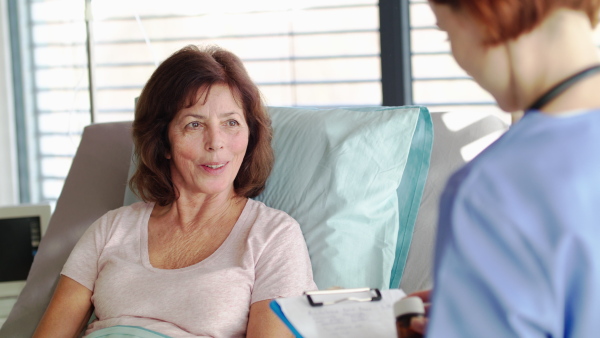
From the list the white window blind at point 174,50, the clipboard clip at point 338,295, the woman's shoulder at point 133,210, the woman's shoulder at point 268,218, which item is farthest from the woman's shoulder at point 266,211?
the white window blind at point 174,50

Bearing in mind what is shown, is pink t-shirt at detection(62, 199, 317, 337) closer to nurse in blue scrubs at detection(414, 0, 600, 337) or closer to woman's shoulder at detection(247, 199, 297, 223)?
woman's shoulder at detection(247, 199, 297, 223)

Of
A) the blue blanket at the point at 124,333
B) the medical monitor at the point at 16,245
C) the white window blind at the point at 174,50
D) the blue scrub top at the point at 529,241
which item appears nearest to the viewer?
the blue scrub top at the point at 529,241

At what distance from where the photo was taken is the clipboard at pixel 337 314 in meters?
0.97

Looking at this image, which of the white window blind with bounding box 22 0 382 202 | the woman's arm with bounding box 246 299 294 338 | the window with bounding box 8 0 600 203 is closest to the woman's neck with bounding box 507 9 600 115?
the woman's arm with bounding box 246 299 294 338

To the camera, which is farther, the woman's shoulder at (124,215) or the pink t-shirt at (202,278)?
the woman's shoulder at (124,215)

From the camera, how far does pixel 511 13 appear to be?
0.66 metres

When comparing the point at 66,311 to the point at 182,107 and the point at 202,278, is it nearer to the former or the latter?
the point at 202,278

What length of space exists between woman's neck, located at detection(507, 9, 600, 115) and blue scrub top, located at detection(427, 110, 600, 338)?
55 mm

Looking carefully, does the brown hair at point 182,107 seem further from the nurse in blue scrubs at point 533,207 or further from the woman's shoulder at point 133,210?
the nurse in blue scrubs at point 533,207

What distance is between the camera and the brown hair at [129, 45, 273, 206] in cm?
168

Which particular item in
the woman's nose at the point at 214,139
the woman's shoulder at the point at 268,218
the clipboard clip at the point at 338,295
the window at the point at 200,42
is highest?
the window at the point at 200,42

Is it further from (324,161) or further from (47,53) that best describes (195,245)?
(47,53)

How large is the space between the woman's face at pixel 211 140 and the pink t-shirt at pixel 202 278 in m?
0.11

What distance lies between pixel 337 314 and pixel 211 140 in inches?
30.4
